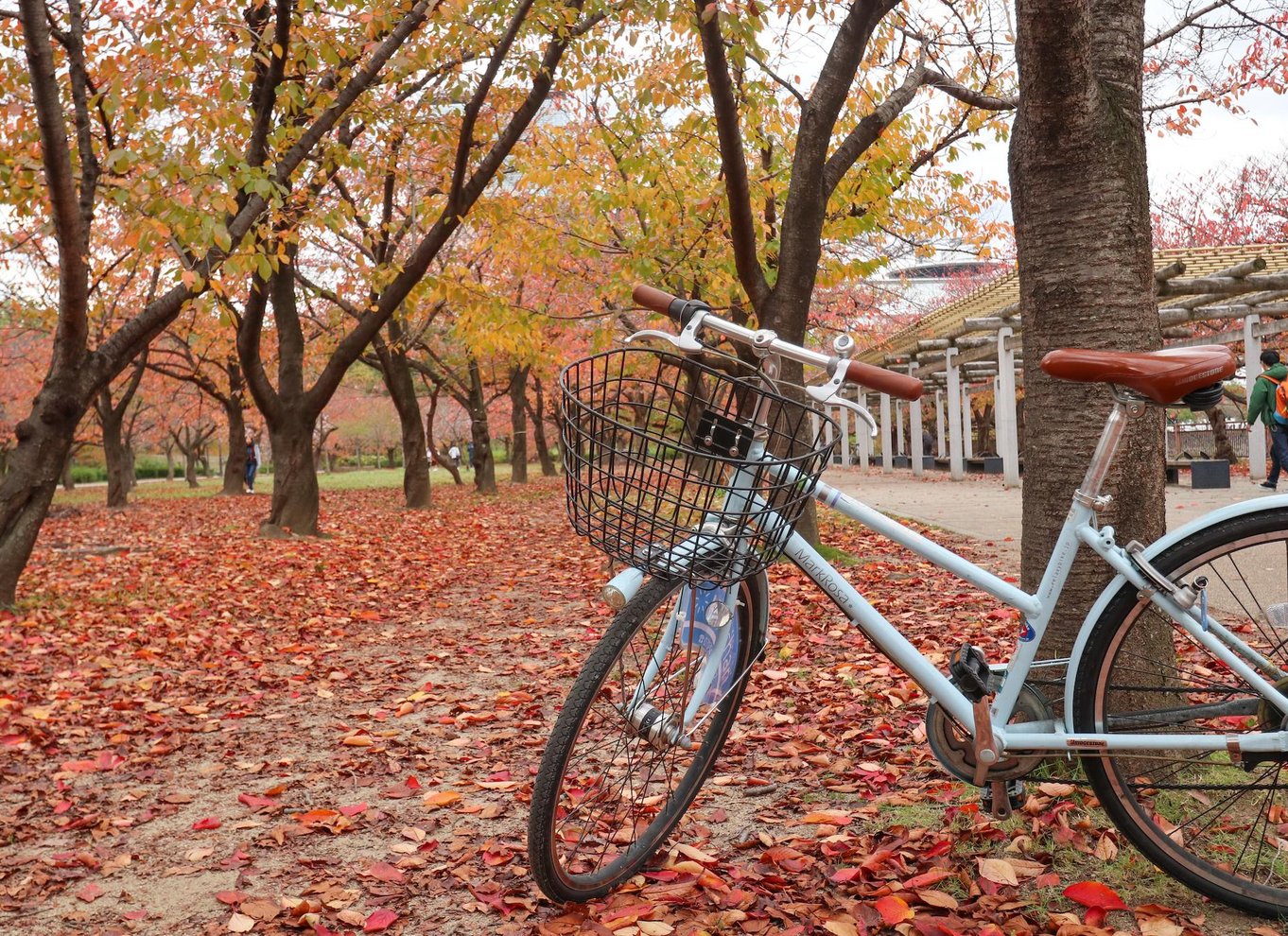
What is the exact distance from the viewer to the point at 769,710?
4363 mm

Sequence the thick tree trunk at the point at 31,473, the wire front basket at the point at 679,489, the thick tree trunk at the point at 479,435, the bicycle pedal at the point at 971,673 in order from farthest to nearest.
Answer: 1. the thick tree trunk at the point at 479,435
2. the thick tree trunk at the point at 31,473
3. the bicycle pedal at the point at 971,673
4. the wire front basket at the point at 679,489

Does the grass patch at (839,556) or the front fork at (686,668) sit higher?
the front fork at (686,668)

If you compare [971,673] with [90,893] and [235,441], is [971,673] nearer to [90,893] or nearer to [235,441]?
[90,893]

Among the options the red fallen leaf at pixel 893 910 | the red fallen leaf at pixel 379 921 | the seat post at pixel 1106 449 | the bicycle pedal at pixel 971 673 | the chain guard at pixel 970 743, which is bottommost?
the red fallen leaf at pixel 379 921

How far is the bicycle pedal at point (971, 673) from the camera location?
245cm

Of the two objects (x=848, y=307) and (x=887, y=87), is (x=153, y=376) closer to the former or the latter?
(x=848, y=307)

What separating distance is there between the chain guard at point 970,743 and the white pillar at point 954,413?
1863cm

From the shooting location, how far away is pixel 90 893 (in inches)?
113

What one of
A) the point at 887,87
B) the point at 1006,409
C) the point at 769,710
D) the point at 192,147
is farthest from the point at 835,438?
the point at 1006,409

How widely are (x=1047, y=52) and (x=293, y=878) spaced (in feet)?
11.0

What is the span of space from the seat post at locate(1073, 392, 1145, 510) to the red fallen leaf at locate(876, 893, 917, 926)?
109 centimetres

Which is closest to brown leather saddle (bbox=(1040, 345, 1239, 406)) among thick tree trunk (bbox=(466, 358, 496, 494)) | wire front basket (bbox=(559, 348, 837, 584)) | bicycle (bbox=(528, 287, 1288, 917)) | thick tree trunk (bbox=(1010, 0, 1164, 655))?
bicycle (bbox=(528, 287, 1288, 917))

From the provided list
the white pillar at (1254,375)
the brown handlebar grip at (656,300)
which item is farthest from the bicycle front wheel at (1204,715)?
the white pillar at (1254,375)

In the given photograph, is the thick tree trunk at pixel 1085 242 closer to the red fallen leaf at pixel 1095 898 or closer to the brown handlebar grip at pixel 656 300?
the red fallen leaf at pixel 1095 898
